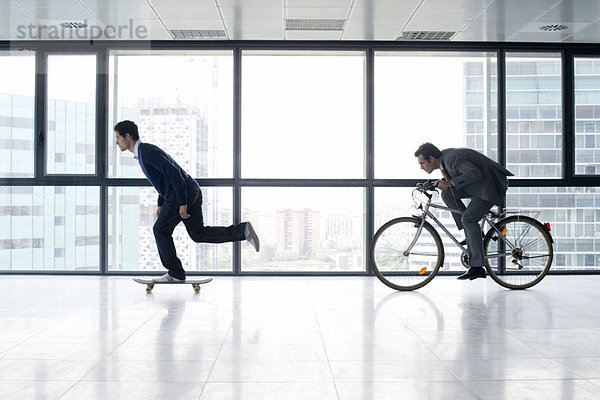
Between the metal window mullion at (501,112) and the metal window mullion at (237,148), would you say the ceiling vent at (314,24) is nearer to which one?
the metal window mullion at (237,148)

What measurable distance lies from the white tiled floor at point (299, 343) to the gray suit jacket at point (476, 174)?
80 centimetres

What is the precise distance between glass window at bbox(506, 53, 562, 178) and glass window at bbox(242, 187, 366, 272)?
1.77 m

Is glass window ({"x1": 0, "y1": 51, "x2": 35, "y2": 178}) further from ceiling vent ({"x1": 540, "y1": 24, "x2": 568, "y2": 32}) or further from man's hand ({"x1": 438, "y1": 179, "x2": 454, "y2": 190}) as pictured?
ceiling vent ({"x1": 540, "y1": 24, "x2": 568, "y2": 32})

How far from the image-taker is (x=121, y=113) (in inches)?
225

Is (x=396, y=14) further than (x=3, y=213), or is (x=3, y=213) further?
(x=3, y=213)

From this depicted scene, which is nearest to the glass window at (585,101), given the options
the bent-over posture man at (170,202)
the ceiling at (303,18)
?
the ceiling at (303,18)

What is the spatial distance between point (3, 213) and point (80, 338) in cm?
345

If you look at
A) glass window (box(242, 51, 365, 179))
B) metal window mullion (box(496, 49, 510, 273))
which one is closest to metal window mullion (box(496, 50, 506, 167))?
metal window mullion (box(496, 49, 510, 273))

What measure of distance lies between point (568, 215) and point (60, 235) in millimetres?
5251

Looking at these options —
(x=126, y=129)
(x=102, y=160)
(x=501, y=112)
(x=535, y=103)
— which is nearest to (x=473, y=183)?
(x=501, y=112)

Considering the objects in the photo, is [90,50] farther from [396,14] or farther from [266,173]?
[396,14]

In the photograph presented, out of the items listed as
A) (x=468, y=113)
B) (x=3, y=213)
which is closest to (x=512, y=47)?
(x=468, y=113)

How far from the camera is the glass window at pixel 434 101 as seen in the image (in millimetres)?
5770

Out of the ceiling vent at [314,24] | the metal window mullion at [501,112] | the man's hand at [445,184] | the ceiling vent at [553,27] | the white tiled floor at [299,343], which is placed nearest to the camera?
the white tiled floor at [299,343]
